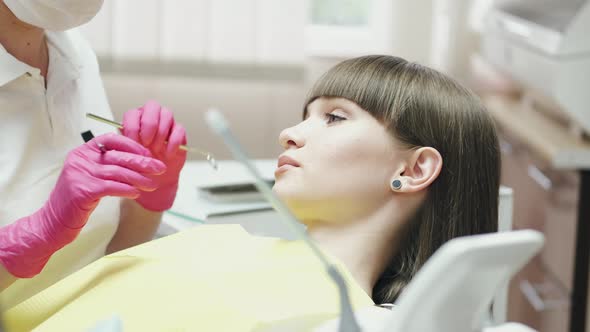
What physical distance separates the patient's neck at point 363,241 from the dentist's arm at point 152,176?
0.28 meters

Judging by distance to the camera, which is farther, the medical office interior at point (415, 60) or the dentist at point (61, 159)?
the medical office interior at point (415, 60)

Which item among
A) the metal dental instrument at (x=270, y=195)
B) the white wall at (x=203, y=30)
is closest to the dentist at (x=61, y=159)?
the metal dental instrument at (x=270, y=195)

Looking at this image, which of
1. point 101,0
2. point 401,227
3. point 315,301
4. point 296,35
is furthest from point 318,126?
point 296,35

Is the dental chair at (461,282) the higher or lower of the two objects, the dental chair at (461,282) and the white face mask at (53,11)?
the lower

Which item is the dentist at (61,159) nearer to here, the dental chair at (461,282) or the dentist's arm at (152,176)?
the dentist's arm at (152,176)

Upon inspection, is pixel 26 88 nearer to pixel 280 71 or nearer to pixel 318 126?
pixel 318 126

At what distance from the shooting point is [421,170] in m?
1.17

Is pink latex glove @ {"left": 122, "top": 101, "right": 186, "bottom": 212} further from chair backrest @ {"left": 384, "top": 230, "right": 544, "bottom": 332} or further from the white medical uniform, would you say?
chair backrest @ {"left": 384, "top": 230, "right": 544, "bottom": 332}

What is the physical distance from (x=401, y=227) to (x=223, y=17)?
1.73m

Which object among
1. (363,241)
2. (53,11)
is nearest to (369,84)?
(363,241)

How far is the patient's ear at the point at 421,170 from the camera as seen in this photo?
1158mm

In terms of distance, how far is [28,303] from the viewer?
3.84ft

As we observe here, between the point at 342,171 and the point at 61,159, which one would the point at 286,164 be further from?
the point at 61,159

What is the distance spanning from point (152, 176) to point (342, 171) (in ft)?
1.17
